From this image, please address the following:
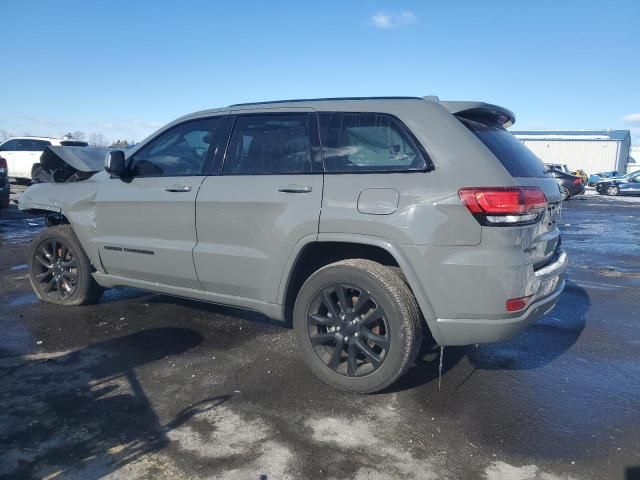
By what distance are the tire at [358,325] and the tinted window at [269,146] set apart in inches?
32.2

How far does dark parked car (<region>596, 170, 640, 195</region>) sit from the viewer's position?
92.6 ft

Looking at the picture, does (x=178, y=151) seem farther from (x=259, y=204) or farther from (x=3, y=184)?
(x=3, y=184)

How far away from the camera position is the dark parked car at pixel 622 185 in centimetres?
2822

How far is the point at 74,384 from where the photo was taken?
11.1ft

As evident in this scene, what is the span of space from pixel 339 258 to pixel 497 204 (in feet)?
3.86

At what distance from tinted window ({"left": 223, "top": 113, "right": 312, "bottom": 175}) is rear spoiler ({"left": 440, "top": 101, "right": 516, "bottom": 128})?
3.32 ft

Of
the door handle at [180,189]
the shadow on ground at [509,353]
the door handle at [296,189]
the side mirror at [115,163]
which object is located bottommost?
the shadow on ground at [509,353]

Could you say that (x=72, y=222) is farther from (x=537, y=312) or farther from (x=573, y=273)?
(x=573, y=273)

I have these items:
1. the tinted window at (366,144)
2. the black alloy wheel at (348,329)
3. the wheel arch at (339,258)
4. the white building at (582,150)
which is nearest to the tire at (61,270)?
the wheel arch at (339,258)

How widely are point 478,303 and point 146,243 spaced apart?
2.74m

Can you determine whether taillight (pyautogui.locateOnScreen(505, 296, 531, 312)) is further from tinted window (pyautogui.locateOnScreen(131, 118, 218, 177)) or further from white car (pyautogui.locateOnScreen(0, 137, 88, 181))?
white car (pyautogui.locateOnScreen(0, 137, 88, 181))

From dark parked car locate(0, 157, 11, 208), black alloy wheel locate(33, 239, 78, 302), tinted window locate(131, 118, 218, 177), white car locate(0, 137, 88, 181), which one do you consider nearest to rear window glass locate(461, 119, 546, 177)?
tinted window locate(131, 118, 218, 177)

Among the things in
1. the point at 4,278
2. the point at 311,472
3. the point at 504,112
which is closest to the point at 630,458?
the point at 311,472

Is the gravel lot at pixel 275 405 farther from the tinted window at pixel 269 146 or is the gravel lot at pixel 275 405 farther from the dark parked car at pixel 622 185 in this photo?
the dark parked car at pixel 622 185
